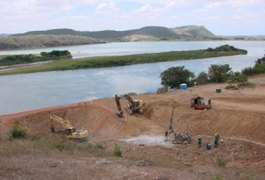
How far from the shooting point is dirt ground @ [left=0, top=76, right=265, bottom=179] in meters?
12.9

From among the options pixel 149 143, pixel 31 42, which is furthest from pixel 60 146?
pixel 31 42

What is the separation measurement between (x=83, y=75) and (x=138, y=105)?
114 feet

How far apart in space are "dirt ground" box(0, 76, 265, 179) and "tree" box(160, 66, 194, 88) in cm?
475

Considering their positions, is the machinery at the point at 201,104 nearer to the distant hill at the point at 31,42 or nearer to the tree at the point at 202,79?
the tree at the point at 202,79

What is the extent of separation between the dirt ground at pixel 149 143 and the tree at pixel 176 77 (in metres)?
4.75

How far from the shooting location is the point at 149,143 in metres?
24.9

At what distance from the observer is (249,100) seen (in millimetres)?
32688

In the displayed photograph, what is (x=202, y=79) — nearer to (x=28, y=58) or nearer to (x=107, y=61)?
(x=107, y=61)

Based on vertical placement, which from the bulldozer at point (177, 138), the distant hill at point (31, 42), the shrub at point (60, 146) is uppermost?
the distant hill at point (31, 42)

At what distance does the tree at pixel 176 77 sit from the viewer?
4516 centimetres

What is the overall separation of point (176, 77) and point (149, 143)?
834 inches

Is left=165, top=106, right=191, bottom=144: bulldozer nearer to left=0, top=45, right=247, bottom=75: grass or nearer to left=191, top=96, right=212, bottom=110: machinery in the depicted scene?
left=191, top=96, right=212, bottom=110: machinery

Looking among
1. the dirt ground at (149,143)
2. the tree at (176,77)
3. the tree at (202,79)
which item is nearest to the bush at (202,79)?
the tree at (202,79)

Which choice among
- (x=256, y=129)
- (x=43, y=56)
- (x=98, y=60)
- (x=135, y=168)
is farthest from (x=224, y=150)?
(x=43, y=56)
